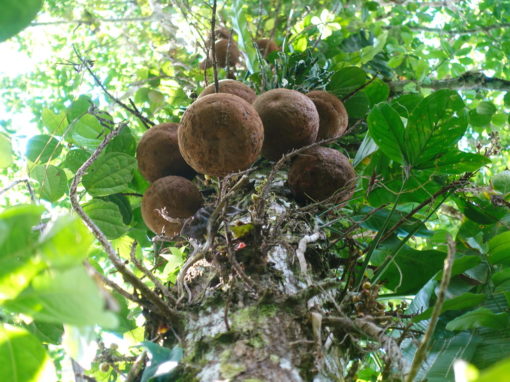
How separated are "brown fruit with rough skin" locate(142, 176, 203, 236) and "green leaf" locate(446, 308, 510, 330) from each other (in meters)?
0.82

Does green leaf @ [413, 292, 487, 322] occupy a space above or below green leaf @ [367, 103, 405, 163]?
below

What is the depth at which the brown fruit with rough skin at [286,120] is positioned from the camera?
4.57 feet

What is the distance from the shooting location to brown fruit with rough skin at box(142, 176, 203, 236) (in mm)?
1399

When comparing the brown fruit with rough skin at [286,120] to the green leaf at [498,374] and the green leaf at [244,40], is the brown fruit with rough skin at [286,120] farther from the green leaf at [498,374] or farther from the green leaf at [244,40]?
the green leaf at [498,374]

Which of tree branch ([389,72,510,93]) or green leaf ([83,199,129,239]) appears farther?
tree branch ([389,72,510,93])

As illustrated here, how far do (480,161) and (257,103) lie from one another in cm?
71

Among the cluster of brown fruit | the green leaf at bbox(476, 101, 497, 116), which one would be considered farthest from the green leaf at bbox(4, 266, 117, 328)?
the green leaf at bbox(476, 101, 497, 116)

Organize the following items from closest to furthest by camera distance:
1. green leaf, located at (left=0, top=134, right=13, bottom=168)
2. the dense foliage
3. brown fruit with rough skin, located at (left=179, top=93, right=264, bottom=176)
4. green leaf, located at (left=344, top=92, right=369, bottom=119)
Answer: the dense foliage → green leaf, located at (left=0, top=134, right=13, bottom=168) → brown fruit with rough skin, located at (left=179, top=93, right=264, bottom=176) → green leaf, located at (left=344, top=92, right=369, bottom=119)

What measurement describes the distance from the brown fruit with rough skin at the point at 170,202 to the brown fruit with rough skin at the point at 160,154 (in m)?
0.10

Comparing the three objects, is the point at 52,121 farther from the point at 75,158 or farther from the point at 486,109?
the point at 486,109

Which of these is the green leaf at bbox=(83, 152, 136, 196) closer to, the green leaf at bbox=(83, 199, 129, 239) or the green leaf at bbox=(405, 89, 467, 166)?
the green leaf at bbox=(83, 199, 129, 239)

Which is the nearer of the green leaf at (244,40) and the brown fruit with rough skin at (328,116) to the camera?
the brown fruit with rough skin at (328,116)

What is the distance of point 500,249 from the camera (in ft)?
4.38

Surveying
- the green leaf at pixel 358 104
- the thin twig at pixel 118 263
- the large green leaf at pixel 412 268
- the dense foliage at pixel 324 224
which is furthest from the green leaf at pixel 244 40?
the thin twig at pixel 118 263
